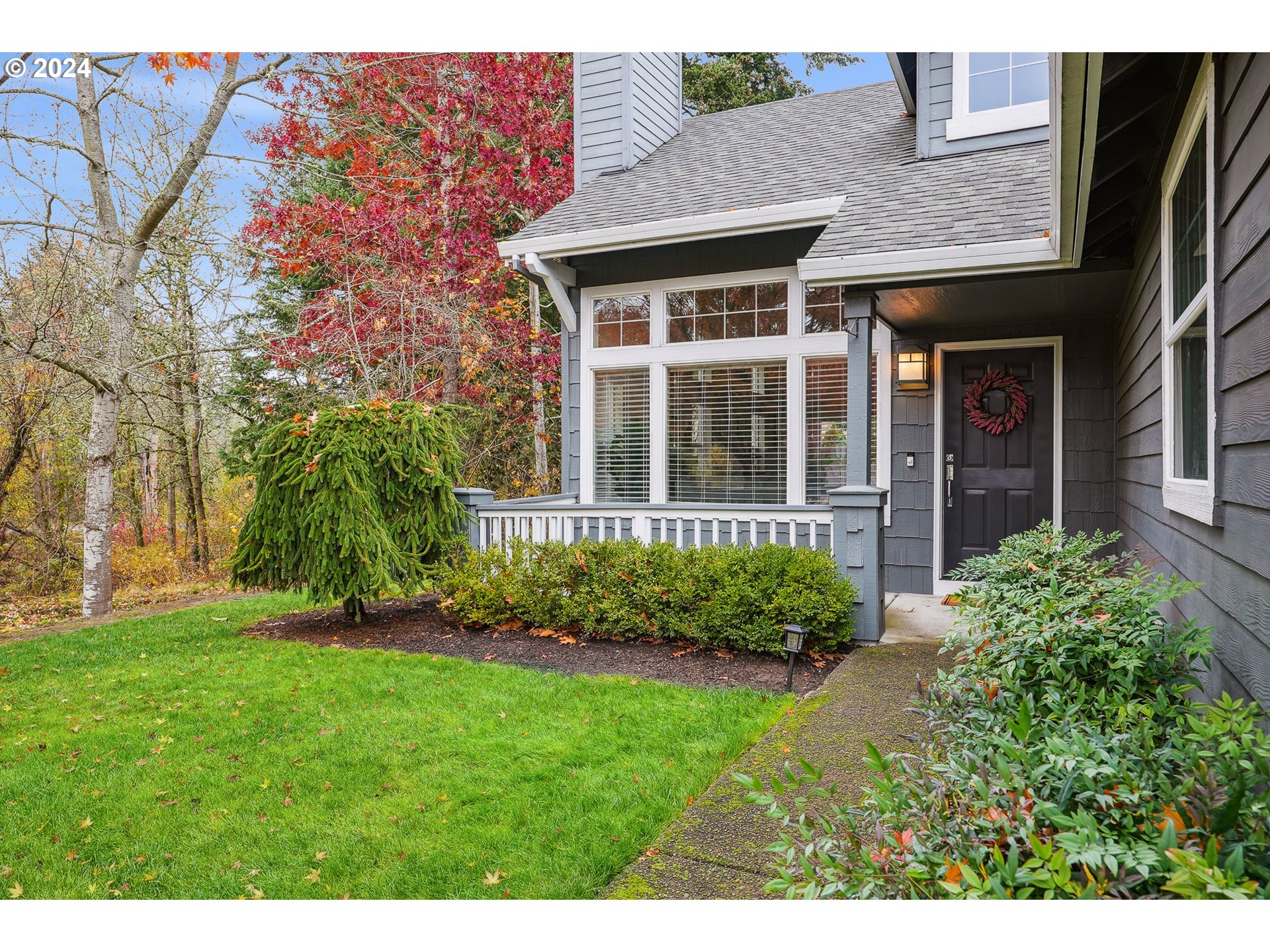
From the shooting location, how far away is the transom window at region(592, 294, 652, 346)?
6598 millimetres

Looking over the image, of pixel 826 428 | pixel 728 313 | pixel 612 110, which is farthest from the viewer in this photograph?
pixel 612 110

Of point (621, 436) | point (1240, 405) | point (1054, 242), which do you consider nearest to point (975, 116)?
point (1054, 242)

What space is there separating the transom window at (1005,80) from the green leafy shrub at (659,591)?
3850 mm

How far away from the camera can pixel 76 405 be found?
30.1 feet

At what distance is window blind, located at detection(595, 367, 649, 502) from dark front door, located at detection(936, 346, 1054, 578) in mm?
2470

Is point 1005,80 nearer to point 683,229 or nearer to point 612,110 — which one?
point 683,229

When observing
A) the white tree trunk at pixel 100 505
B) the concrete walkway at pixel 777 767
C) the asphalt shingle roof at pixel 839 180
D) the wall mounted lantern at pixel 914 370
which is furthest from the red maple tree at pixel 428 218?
the concrete walkway at pixel 777 767

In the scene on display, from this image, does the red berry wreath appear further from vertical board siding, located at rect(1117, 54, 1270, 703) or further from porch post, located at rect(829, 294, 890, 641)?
vertical board siding, located at rect(1117, 54, 1270, 703)

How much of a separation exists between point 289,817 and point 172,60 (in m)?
7.69

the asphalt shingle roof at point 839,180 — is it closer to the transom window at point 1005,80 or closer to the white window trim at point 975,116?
the white window trim at point 975,116

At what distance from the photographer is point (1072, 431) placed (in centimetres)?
585

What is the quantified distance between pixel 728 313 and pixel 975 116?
7.80 ft

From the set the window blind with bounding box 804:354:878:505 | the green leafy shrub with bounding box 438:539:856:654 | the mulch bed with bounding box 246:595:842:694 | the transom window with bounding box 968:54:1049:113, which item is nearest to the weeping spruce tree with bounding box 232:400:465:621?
the mulch bed with bounding box 246:595:842:694
